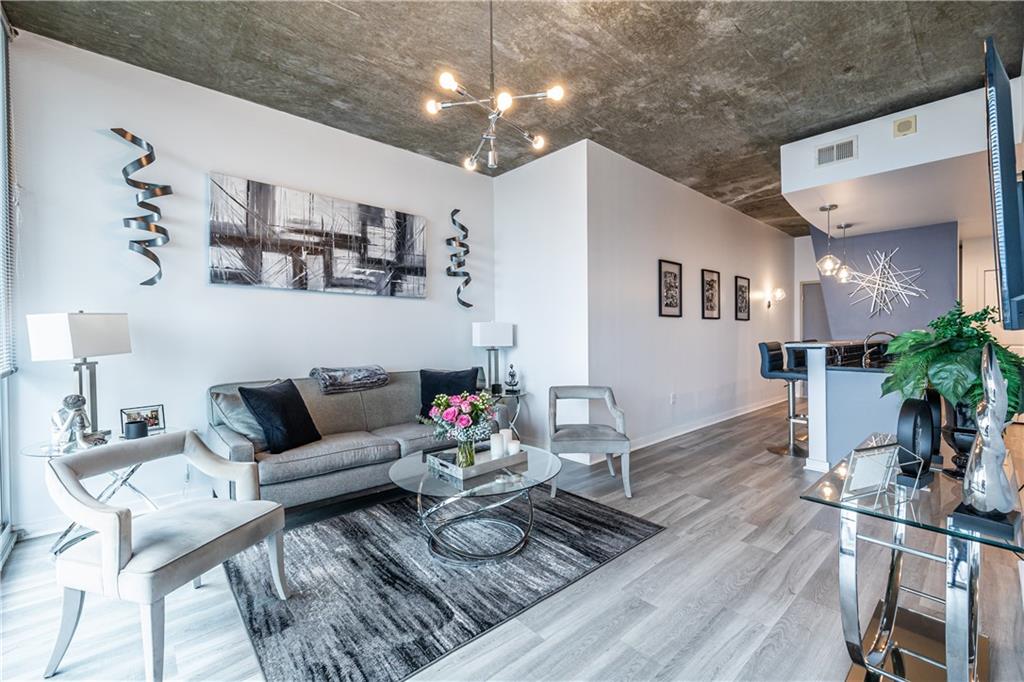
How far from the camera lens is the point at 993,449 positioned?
1.19 meters

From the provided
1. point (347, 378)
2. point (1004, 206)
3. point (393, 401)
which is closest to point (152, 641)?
point (347, 378)

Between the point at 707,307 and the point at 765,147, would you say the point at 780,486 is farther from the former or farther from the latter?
the point at 765,147

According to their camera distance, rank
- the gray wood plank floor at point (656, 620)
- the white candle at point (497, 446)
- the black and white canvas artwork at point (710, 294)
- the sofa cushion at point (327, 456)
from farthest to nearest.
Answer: the black and white canvas artwork at point (710, 294)
the sofa cushion at point (327, 456)
the white candle at point (497, 446)
the gray wood plank floor at point (656, 620)

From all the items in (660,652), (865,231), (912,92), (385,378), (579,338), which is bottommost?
(660,652)

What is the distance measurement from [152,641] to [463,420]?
1525 millimetres

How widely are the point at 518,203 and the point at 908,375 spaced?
13.1ft

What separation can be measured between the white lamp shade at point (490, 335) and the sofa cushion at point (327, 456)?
61.5 inches

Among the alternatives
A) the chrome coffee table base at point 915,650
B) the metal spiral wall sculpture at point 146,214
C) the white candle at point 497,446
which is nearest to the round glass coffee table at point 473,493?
the white candle at point 497,446

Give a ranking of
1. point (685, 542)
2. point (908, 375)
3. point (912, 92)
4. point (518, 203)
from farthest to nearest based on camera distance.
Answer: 1. point (518, 203)
2. point (912, 92)
3. point (685, 542)
4. point (908, 375)

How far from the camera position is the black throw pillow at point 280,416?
304 centimetres

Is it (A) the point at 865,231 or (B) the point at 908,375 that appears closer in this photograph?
(B) the point at 908,375

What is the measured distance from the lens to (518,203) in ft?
16.3

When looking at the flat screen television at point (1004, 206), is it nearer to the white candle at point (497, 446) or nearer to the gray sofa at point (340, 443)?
the white candle at point (497, 446)

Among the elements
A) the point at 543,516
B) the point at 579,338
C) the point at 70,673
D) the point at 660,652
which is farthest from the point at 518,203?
the point at 70,673
